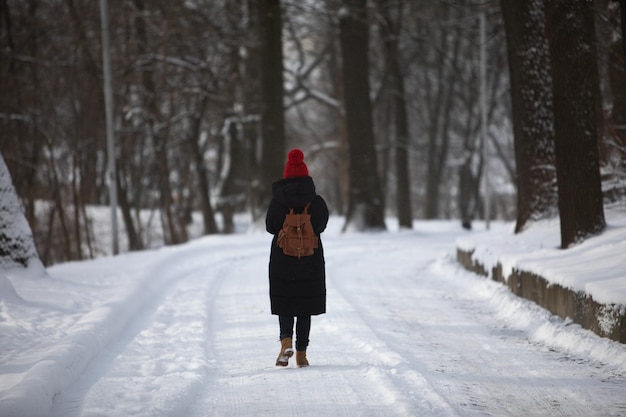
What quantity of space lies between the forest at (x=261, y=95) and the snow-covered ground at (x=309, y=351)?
199cm

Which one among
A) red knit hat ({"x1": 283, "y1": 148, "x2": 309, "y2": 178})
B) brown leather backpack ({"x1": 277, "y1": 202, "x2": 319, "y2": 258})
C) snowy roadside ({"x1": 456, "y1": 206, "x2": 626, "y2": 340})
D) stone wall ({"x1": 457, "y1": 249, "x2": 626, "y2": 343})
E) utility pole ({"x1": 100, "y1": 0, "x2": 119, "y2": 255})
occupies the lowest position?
stone wall ({"x1": 457, "y1": 249, "x2": 626, "y2": 343})

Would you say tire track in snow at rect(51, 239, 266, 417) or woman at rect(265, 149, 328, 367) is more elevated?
woman at rect(265, 149, 328, 367)

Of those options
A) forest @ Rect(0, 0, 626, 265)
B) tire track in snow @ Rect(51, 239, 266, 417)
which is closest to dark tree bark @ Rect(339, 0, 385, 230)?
forest @ Rect(0, 0, 626, 265)

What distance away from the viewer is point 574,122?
10891mm

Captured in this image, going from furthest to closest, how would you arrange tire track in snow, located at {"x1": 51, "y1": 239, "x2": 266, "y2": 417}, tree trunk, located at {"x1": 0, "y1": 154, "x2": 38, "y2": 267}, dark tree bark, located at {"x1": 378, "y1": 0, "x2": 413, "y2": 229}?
dark tree bark, located at {"x1": 378, "y1": 0, "x2": 413, "y2": 229}
tree trunk, located at {"x1": 0, "y1": 154, "x2": 38, "y2": 267}
tire track in snow, located at {"x1": 51, "y1": 239, "x2": 266, "y2": 417}

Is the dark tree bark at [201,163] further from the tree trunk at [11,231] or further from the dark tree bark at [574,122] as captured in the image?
the dark tree bark at [574,122]

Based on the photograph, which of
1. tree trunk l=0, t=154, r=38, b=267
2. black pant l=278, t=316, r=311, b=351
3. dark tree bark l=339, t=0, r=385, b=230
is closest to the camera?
black pant l=278, t=316, r=311, b=351

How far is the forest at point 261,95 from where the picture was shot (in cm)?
1166

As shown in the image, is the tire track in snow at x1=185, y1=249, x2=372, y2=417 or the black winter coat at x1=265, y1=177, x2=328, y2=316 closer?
the tire track in snow at x1=185, y1=249, x2=372, y2=417

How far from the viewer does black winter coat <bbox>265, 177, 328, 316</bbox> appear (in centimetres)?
749

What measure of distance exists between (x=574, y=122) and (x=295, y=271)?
5.20 meters

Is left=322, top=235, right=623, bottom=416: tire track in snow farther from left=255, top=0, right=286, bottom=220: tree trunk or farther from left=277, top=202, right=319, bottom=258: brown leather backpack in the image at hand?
left=255, top=0, right=286, bottom=220: tree trunk

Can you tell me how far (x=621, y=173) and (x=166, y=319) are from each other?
22.3 feet

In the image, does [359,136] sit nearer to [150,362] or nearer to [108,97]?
[108,97]
